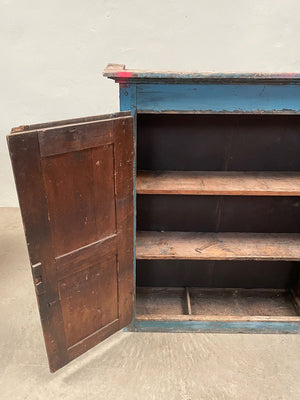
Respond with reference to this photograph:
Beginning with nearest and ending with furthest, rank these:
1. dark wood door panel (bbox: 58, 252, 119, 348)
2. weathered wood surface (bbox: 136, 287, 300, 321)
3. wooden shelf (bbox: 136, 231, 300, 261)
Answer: dark wood door panel (bbox: 58, 252, 119, 348)
wooden shelf (bbox: 136, 231, 300, 261)
weathered wood surface (bbox: 136, 287, 300, 321)

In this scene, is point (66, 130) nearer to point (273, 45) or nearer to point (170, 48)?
point (170, 48)

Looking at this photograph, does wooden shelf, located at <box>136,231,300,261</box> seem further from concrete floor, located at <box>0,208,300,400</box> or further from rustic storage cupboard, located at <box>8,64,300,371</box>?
concrete floor, located at <box>0,208,300,400</box>

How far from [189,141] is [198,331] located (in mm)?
1323

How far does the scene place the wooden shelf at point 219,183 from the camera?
1724 mm

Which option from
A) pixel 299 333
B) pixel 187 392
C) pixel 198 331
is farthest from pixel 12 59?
pixel 299 333

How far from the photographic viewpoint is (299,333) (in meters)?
2.14

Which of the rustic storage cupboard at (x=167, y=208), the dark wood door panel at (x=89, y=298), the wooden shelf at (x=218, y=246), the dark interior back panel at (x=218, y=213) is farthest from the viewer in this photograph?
the dark interior back panel at (x=218, y=213)

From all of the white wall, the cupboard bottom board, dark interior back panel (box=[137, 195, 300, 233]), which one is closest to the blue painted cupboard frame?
dark interior back panel (box=[137, 195, 300, 233])

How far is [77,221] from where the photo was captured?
4.83ft

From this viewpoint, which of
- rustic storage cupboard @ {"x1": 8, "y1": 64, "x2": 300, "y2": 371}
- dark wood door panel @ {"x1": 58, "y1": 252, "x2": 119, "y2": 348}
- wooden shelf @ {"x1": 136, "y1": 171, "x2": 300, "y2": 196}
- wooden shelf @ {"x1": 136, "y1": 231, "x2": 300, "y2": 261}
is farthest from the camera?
wooden shelf @ {"x1": 136, "y1": 231, "x2": 300, "y2": 261}

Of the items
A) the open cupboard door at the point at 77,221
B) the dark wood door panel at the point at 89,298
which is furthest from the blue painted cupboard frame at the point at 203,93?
the dark wood door panel at the point at 89,298

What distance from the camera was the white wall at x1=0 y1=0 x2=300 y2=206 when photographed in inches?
92.0

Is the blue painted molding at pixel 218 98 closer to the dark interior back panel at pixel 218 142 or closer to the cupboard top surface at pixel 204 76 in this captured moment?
the cupboard top surface at pixel 204 76

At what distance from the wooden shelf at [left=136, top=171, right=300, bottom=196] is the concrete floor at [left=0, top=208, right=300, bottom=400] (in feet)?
3.55
